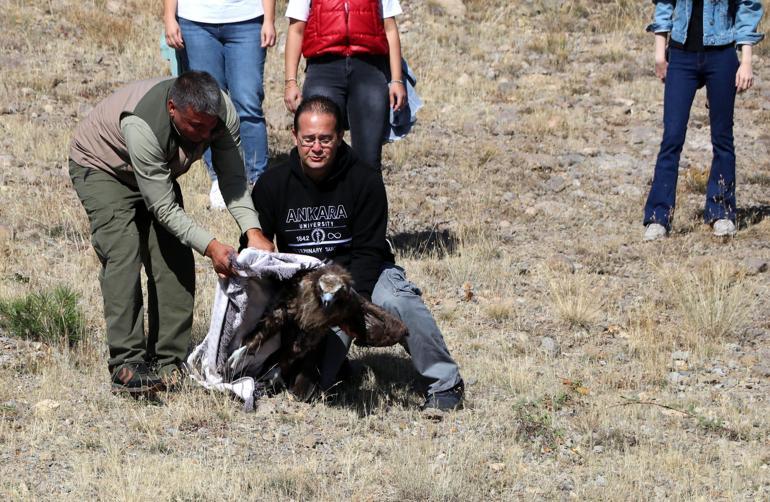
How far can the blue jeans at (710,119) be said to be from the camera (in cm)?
728

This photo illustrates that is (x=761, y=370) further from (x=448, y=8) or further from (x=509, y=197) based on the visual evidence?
(x=448, y=8)

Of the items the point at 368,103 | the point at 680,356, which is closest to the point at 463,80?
the point at 368,103

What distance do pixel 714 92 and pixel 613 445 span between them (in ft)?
11.6

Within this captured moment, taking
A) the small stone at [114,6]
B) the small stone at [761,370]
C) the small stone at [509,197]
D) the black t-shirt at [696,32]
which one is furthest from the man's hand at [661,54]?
the small stone at [114,6]

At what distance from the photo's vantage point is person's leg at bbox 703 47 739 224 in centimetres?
726

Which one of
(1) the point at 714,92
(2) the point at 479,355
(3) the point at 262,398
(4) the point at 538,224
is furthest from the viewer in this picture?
(4) the point at 538,224

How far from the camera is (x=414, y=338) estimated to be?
16.3 feet

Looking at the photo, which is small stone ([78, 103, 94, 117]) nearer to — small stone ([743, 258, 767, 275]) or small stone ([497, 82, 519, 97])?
small stone ([497, 82, 519, 97])

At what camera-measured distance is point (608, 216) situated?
856cm

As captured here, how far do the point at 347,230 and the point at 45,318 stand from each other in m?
1.76

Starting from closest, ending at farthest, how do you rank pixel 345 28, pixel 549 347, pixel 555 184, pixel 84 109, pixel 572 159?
pixel 549 347 < pixel 345 28 < pixel 555 184 < pixel 572 159 < pixel 84 109

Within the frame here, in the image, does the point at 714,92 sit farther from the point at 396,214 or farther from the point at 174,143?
the point at 174,143

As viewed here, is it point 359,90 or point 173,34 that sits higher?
point 173,34

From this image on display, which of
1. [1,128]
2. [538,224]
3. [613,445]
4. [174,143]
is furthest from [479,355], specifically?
[1,128]
